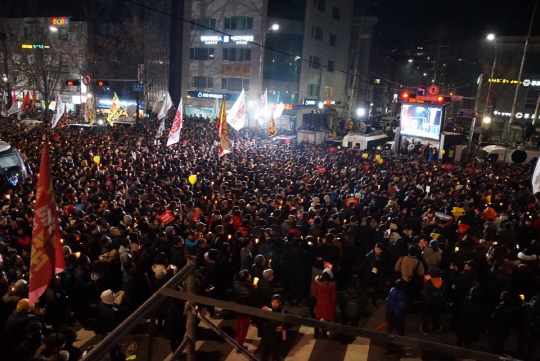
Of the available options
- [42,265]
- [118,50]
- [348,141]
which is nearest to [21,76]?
[118,50]

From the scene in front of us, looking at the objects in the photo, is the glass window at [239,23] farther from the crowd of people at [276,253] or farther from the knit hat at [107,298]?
the knit hat at [107,298]

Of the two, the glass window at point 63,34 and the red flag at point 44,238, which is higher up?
the glass window at point 63,34

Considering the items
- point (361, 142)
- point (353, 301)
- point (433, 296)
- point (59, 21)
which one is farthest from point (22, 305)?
point (59, 21)

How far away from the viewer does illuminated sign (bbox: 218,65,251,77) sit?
41438mm

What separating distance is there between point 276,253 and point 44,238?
4.61 meters

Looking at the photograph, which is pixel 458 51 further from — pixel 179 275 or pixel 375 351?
pixel 179 275

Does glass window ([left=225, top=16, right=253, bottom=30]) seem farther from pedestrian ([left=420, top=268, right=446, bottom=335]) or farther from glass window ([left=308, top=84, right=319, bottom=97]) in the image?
pedestrian ([left=420, top=268, right=446, bottom=335])

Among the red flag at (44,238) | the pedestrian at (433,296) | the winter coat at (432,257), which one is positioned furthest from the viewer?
the winter coat at (432,257)

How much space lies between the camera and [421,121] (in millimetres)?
26578

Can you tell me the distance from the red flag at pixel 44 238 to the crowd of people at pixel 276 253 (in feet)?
0.65

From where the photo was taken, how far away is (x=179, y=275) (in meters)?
2.59

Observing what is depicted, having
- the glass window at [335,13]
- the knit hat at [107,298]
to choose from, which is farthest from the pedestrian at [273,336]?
the glass window at [335,13]

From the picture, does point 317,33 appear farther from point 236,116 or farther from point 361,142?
point 236,116

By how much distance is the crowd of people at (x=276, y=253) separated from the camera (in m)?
6.19
